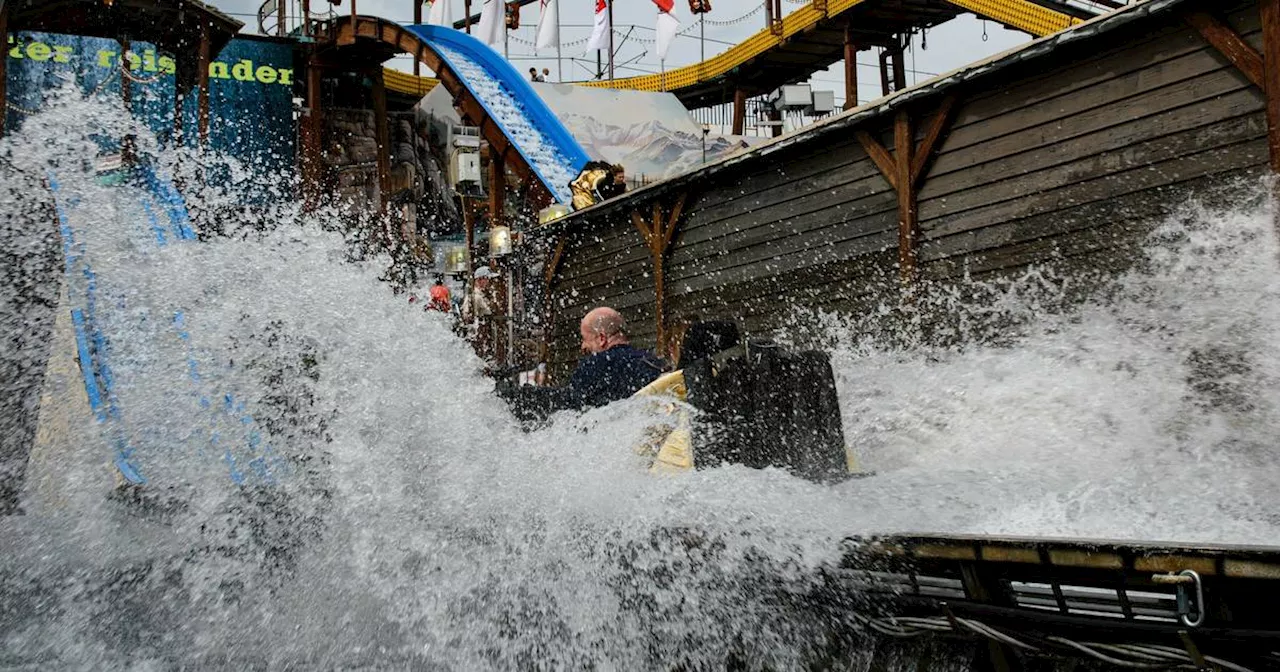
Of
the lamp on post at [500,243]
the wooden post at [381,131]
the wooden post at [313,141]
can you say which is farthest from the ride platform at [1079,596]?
the wooden post at [381,131]

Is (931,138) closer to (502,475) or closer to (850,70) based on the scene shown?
(502,475)

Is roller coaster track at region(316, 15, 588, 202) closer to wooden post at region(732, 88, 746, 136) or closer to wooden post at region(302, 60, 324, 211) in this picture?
wooden post at region(302, 60, 324, 211)

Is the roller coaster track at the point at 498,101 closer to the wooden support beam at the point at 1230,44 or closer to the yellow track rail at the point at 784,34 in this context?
the yellow track rail at the point at 784,34

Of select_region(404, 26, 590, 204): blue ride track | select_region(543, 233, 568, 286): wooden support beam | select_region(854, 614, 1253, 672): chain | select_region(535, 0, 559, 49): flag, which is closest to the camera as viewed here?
select_region(854, 614, 1253, 672): chain

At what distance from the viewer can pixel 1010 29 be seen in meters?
17.9

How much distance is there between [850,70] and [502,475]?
1959cm

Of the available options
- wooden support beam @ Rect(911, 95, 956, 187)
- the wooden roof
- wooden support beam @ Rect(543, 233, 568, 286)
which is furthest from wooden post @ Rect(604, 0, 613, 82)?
wooden support beam @ Rect(911, 95, 956, 187)

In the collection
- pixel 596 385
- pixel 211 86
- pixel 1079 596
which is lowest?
pixel 1079 596

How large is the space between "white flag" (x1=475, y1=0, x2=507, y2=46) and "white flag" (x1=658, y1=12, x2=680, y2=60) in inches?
166

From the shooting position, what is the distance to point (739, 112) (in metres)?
26.8

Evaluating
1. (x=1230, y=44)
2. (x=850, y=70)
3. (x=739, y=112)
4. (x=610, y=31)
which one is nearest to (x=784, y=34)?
(x=850, y=70)

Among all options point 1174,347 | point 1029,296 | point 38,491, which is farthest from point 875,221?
point 38,491

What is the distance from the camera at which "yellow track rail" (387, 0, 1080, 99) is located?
52.7 ft

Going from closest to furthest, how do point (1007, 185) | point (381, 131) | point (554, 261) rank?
1. point (1007, 185)
2. point (554, 261)
3. point (381, 131)
